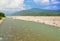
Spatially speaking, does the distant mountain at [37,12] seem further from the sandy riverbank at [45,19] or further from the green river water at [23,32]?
the green river water at [23,32]

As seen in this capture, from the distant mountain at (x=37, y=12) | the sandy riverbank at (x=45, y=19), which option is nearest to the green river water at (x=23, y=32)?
the sandy riverbank at (x=45, y=19)

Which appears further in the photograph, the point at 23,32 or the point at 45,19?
the point at 45,19

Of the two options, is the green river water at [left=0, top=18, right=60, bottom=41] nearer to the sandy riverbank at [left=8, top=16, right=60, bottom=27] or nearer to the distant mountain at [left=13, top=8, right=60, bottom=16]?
the sandy riverbank at [left=8, top=16, right=60, bottom=27]

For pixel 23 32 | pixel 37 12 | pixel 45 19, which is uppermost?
pixel 37 12

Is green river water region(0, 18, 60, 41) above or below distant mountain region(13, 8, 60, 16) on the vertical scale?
below

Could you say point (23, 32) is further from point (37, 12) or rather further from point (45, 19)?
point (45, 19)

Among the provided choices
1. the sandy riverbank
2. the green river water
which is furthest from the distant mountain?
the green river water

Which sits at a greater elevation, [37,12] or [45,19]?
[37,12]

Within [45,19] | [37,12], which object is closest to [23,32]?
[37,12]

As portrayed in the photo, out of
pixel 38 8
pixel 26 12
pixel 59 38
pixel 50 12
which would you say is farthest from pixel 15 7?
pixel 59 38
